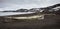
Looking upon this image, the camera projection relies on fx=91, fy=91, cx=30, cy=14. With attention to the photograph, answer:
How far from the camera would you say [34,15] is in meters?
1.12

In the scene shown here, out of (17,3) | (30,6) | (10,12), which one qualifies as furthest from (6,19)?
(30,6)

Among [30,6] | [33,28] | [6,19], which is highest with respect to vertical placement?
[30,6]

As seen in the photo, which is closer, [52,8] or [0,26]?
[52,8]

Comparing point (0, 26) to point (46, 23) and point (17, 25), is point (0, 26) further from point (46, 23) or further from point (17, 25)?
point (46, 23)

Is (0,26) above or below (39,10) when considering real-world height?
below

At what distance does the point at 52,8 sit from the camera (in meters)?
1.12

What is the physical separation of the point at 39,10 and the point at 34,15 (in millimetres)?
88

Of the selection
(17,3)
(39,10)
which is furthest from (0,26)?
(39,10)

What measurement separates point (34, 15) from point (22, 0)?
247 millimetres

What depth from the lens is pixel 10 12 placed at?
1128 mm

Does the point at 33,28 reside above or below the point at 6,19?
below

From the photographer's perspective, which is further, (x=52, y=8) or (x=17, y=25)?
(x=17, y=25)

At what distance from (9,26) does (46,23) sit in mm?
499

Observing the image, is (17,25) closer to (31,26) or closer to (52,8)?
(31,26)
